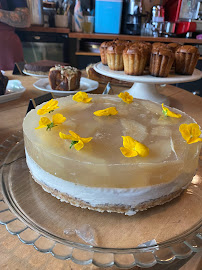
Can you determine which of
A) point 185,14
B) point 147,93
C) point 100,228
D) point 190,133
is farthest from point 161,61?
point 185,14

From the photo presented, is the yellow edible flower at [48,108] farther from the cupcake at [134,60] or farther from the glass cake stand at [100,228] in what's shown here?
the cupcake at [134,60]

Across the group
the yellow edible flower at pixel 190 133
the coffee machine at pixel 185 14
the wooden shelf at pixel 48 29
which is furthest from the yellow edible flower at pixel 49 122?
the coffee machine at pixel 185 14

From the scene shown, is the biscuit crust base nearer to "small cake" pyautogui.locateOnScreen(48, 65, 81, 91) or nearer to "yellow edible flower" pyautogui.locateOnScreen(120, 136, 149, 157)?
"yellow edible flower" pyautogui.locateOnScreen(120, 136, 149, 157)

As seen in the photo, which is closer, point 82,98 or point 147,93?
point 82,98

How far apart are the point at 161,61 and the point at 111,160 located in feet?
2.45

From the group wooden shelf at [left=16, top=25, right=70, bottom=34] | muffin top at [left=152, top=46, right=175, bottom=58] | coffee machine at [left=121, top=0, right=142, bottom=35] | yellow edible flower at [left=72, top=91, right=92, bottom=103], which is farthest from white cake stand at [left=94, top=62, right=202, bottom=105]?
coffee machine at [left=121, top=0, right=142, bottom=35]

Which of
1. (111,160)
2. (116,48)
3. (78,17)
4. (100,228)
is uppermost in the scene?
(78,17)

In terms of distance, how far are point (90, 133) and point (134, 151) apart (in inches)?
5.1

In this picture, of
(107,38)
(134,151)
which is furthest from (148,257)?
(107,38)

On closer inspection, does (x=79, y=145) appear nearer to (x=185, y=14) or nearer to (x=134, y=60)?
(x=134, y=60)

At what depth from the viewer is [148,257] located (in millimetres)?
398

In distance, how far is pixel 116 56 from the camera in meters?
1.14

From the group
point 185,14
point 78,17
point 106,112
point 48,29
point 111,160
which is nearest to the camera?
point 111,160

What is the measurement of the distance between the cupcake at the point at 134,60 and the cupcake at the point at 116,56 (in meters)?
0.04
